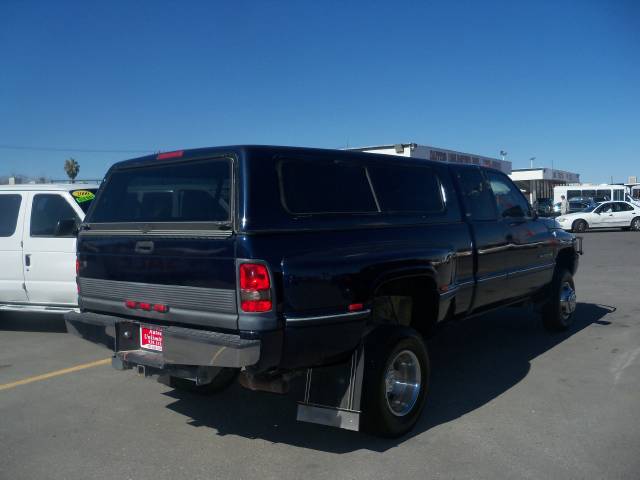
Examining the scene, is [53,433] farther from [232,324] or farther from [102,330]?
[232,324]

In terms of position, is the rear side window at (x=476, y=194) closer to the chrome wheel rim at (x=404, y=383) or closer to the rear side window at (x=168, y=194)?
the chrome wheel rim at (x=404, y=383)

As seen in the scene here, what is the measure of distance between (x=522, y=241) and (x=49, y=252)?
562 centimetres

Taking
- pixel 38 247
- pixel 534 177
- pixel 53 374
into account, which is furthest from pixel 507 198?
pixel 534 177

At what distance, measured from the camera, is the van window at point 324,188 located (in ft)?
13.2

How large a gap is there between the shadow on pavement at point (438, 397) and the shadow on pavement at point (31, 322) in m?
3.74

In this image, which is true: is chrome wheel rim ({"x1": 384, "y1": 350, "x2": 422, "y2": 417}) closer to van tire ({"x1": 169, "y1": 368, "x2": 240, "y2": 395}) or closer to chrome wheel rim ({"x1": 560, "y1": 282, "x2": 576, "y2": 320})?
van tire ({"x1": 169, "y1": 368, "x2": 240, "y2": 395})

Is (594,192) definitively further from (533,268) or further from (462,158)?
(533,268)

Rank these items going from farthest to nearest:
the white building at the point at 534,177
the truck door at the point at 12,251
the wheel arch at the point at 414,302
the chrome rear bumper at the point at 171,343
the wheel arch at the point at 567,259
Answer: the white building at the point at 534,177 < the truck door at the point at 12,251 < the wheel arch at the point at 567,259 < the wheel arch at the point at 414,302 < the chrome rear bumper at the point at 171,343

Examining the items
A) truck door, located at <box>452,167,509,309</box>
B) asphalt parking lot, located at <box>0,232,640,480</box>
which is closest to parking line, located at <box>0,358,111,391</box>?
asphalt parking lot, located at <box>0,232,640,480</box>

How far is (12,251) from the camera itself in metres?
7.78

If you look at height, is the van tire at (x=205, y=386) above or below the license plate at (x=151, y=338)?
below

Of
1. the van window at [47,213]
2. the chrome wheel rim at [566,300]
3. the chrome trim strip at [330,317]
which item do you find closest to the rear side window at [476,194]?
the chrome wheel rim at [566,300]

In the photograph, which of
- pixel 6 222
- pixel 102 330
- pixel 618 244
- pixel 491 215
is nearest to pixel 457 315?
pixel 491 215

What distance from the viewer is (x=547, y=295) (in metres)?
7.31
